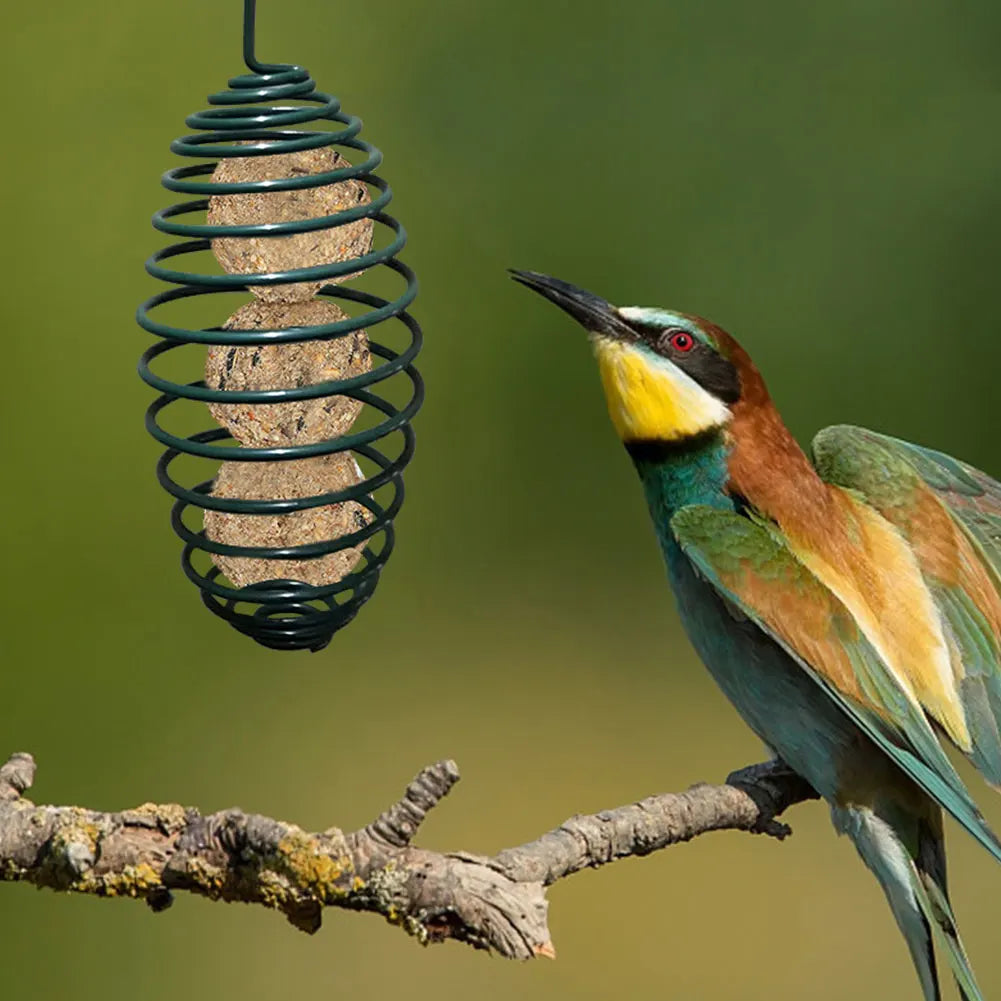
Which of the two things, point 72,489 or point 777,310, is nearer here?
point 72,489

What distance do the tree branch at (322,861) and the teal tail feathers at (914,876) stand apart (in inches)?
14.8

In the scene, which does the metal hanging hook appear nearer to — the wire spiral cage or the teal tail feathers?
the wire spiral cage

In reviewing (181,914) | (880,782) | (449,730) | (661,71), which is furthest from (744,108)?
(880,782)

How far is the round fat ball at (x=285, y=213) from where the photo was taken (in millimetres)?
1850

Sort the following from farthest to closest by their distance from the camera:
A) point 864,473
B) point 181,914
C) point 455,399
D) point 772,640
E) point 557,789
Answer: point 455,399 → point 557,789 → point 181,914 → point 864,473 → point 772,640

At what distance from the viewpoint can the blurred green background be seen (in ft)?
11.4

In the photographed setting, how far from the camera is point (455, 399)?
3.96 m

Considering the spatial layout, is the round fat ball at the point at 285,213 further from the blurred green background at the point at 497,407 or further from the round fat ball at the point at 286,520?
the blurred green background at the point at 497,407

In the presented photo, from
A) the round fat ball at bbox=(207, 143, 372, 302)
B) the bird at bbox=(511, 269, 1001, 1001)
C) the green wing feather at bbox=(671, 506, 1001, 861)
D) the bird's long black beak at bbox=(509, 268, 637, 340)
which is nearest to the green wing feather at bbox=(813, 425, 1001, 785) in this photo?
the bird at bbox=(511, 269, 1001, 1001)

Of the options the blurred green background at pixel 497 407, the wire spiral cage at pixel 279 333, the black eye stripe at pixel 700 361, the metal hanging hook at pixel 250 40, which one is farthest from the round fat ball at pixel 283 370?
the blurred green background at pixel 497 407

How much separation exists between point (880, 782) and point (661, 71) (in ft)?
7.36

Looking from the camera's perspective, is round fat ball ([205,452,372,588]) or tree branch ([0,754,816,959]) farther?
round fat ball ([205,452,372,588])

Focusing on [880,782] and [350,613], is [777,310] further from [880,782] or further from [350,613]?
[350,613]

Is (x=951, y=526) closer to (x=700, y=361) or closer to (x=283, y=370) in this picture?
(x=700, y=361)
